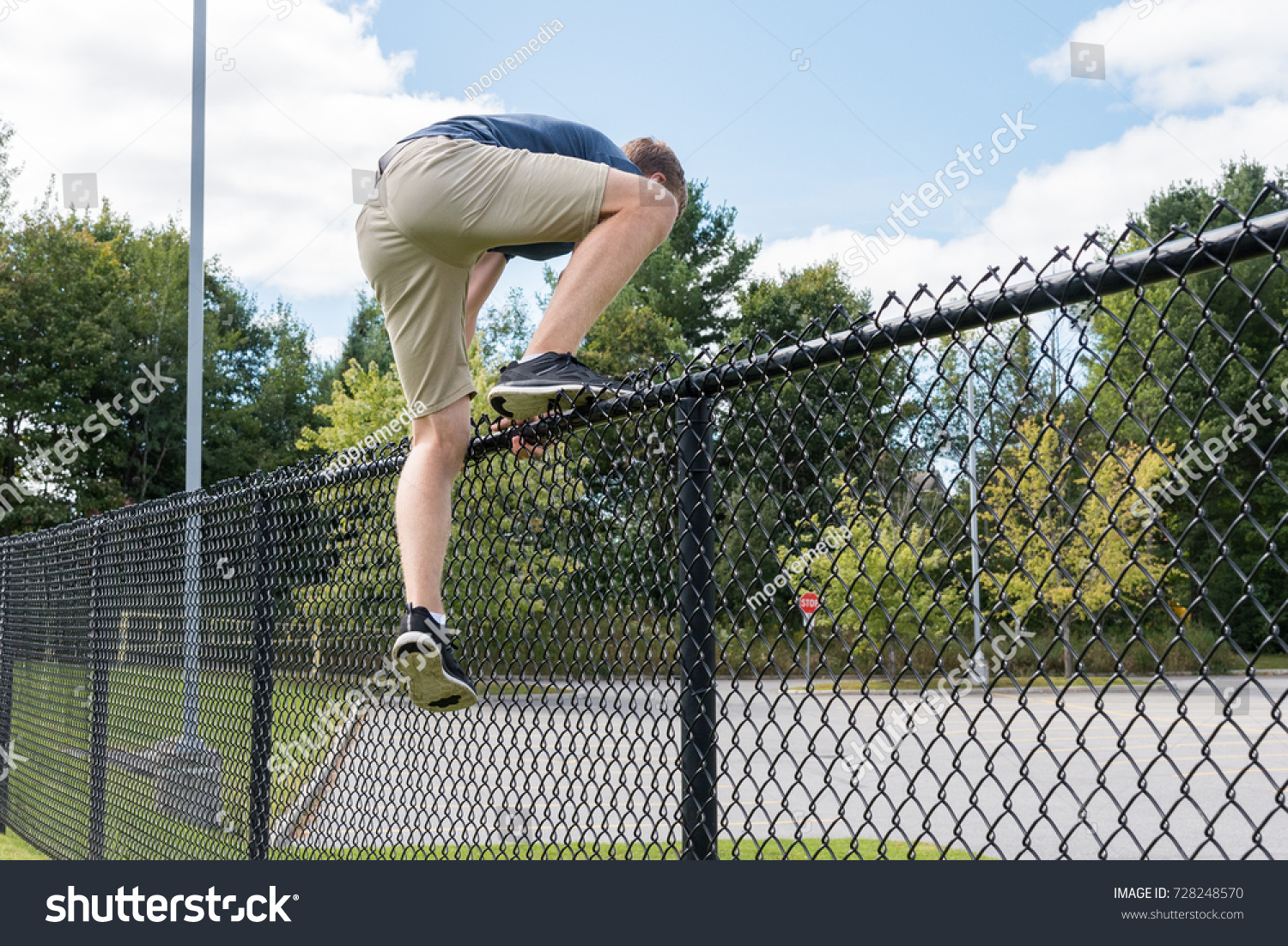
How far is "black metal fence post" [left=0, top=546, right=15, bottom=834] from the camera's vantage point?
804cm

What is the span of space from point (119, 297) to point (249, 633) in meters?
33.4

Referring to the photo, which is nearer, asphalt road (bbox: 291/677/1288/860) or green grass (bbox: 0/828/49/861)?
asphalt road (bbox: 291/677/1288/860)

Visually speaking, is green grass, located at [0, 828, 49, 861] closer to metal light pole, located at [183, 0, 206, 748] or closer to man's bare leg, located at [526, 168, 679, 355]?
metal light pole, located at [183, 0, 206, 748]

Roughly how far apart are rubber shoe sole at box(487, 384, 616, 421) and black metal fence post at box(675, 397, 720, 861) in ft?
0.93

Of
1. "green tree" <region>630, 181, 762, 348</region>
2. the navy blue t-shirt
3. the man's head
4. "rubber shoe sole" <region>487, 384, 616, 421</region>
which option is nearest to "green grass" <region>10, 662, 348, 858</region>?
"rubber shoe sole" <region>487, 384, 616, 421</region>

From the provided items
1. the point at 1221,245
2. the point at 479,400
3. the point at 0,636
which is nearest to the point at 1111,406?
the point at 479,400

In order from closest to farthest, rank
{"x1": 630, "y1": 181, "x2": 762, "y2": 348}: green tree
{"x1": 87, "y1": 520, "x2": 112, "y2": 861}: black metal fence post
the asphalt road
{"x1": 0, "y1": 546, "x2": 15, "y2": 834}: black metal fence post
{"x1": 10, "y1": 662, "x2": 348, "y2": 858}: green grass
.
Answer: the asphalt road → {"x1": 10, "y1": 662, "x2": 348, "y2": 858}: green grass → {"x1": 87, "y1": 520, "x2": 112, "y2": 861}: black metal fence post → {"x1": 0, "y1": 546, "x2": 15, "y2": 834}: black metal fence post → {"x1": 630, "y1": 181, "x2": 762, "y2": 348}: green tree

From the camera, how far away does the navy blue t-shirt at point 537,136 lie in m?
2.88

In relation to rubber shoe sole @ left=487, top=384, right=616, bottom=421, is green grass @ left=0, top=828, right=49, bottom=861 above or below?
below

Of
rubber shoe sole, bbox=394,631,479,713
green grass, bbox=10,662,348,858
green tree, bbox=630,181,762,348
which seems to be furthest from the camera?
green tree, bbox=630,181,762,348

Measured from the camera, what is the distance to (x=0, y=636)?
27.5 ft

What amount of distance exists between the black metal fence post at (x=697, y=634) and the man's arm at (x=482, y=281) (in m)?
1.27

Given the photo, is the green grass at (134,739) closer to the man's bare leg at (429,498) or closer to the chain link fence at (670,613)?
the chain link fence at (670,613)

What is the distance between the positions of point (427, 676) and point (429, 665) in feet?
0.13
